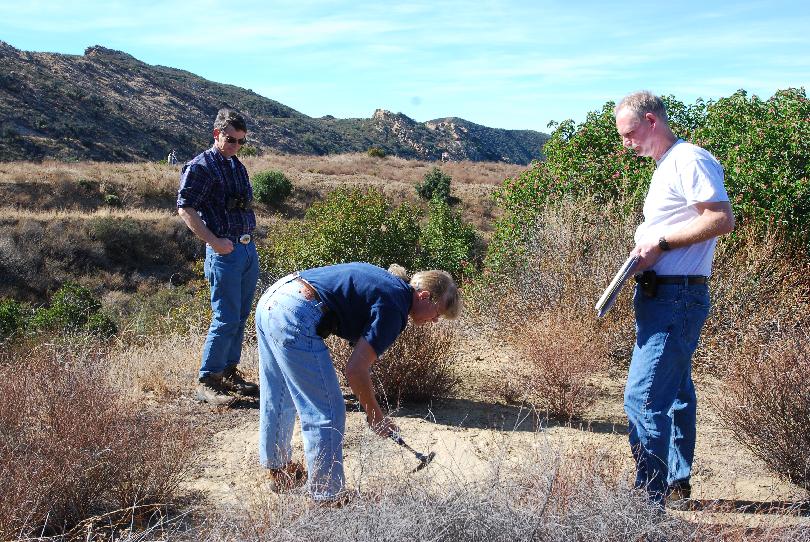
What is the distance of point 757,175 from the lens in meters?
6.09

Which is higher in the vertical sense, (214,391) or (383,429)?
(383,429)

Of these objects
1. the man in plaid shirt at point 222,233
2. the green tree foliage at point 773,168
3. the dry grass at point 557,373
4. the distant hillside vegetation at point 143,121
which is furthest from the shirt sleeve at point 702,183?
the distant hillside vegetation at point 143,121

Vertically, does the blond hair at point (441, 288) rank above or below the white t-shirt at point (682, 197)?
below

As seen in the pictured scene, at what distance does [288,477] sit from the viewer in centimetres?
292

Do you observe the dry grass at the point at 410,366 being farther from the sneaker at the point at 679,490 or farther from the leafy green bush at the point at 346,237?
the leafy green bush at the point at 346,237

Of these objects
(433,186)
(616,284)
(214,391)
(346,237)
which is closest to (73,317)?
(346,237)

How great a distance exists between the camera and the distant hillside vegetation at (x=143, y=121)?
1623 inches

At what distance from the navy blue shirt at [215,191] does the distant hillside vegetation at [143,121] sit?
71.9 ft

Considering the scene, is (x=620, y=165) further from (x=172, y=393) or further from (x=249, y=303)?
(x=172, y=393)

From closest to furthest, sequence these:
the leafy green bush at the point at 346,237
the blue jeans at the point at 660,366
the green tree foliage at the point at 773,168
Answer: the blue jeans at the point at 660,366
the green tree foliage at the point at 773,168
the leafy green bush at the point at 346,237

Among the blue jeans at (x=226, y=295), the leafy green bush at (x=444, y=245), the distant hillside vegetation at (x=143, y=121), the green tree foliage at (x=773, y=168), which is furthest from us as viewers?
the distant hillside vegetation at (x=143, y=121)

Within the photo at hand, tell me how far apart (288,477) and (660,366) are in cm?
156

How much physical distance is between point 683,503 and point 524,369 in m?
2.22

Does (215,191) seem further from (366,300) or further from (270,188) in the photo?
(270,188)
